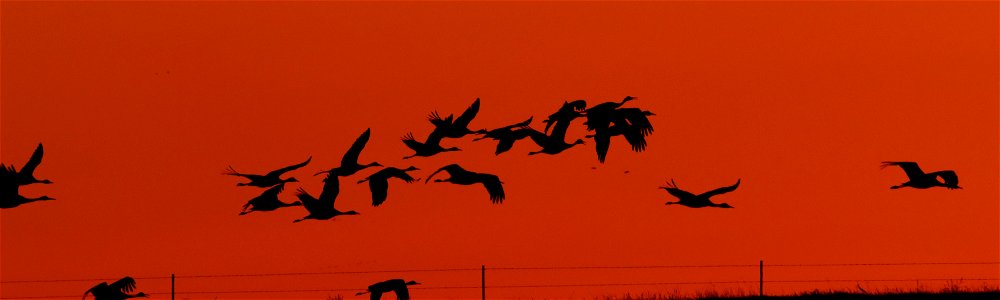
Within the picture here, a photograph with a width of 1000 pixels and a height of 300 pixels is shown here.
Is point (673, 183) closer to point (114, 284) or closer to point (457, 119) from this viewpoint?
point (457, 119)

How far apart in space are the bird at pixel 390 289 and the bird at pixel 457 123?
2.63 metres

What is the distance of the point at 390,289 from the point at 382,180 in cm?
194

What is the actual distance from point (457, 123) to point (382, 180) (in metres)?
1.61

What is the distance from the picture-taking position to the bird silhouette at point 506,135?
266 ft

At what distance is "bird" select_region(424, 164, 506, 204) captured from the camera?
262 feet

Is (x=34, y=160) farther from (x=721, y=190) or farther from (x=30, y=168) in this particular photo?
(x=721, y=190)

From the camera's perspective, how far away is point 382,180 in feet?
264

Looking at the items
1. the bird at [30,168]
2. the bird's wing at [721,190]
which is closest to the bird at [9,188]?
the bird at [30,168]

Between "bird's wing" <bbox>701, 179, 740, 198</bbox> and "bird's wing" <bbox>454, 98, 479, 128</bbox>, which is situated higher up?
"bird's wing" <bbox>454, 98, 479, 128</bbox>

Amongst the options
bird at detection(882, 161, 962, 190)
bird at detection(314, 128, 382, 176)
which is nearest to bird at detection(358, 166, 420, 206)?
bird at detection(314, 128, 382, 176)

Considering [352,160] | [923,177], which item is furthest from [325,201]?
[923,177]

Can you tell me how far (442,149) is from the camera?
80.9m

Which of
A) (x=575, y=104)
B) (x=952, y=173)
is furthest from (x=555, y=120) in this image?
(x=952, y=173)

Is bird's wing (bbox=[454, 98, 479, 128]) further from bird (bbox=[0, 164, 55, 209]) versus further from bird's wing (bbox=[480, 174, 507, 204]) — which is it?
bird (bbox=[0, 164, 55, 209])
